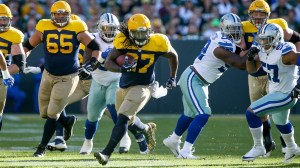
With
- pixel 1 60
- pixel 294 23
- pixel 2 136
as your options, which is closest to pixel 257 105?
pixel 1 60

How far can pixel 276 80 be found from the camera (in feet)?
28.4

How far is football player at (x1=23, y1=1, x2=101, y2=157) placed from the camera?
31.1ft

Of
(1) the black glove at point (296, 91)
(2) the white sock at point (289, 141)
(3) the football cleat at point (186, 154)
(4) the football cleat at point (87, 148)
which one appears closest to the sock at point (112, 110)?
(4) the football cleat at point (87, 148)

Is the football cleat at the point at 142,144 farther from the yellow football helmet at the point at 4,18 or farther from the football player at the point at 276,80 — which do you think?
the yellow football helmet at the point at 4,18

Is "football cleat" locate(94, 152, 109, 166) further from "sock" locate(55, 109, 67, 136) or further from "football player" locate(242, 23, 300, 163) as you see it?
"sock" locate(55, 109, 67, 136)

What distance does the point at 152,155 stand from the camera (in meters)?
9.76

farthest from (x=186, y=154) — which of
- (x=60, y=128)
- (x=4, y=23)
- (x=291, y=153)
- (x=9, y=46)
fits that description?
(x=4, y=23)

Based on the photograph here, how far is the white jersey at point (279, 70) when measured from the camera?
338 inches

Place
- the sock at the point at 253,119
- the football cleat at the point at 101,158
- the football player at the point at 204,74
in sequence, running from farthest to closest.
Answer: the football player at the point at 204,74
the sock at the point at 253,119
the football cleat at the point at 101,158

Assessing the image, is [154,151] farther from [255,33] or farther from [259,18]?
[259,18]

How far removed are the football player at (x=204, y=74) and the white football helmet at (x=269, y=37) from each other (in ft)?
1.36

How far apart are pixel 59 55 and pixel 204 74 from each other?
154cm

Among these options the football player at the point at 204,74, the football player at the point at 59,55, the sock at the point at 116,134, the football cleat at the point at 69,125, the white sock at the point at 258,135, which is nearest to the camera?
the sock at the point at 116,134

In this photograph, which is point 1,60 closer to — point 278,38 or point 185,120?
point 185,120
